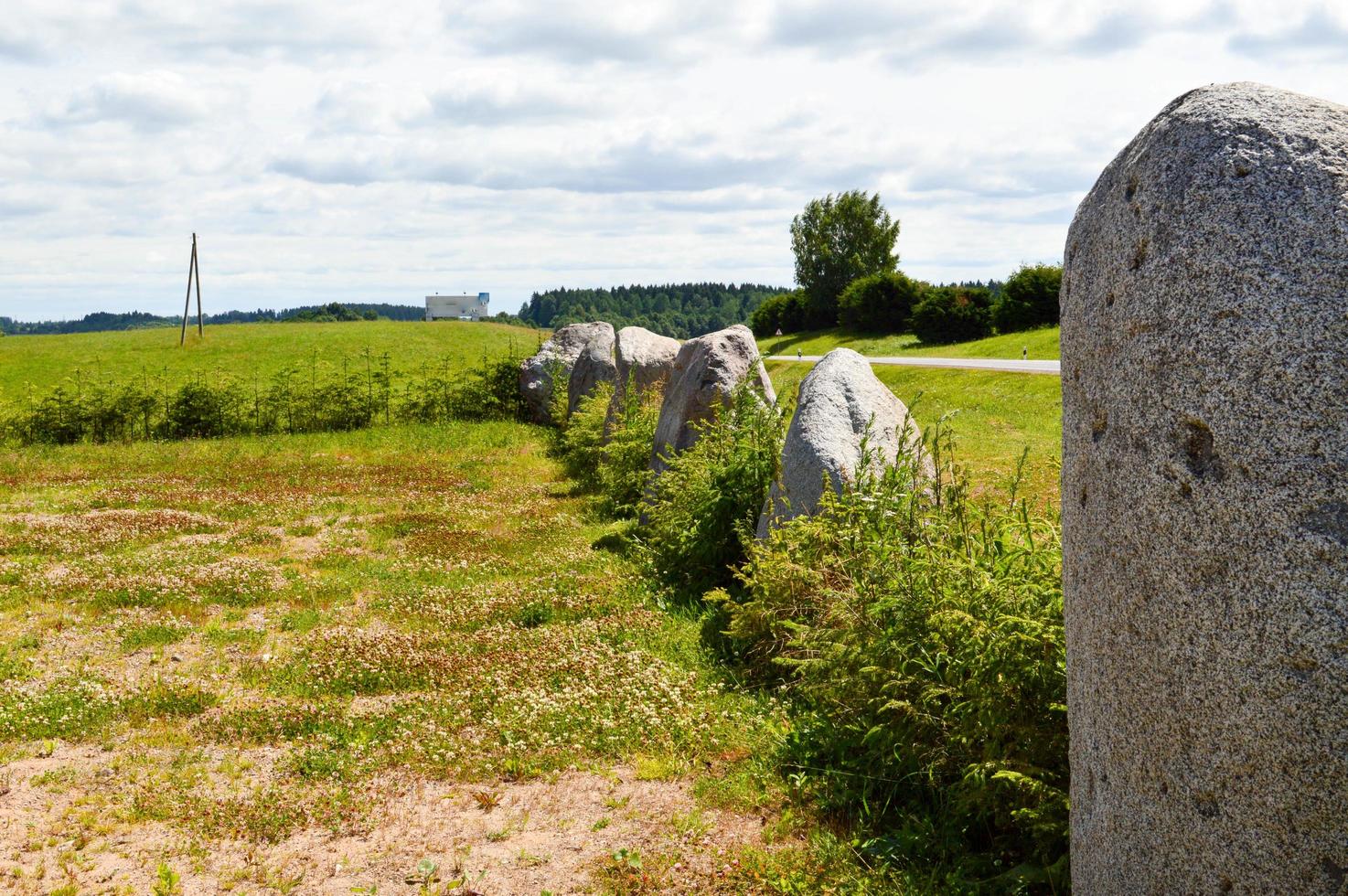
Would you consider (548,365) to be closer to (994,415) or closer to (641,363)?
(641,363)

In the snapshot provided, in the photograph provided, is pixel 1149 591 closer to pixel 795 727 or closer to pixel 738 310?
pixel 795 727

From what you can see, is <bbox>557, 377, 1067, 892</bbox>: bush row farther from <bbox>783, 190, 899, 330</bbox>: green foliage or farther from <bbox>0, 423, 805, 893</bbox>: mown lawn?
<bbox>783, 190, 899, 330</bbox>: green foliage

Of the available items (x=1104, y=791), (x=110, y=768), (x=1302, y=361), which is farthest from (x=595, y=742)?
(x=1302, y=361)

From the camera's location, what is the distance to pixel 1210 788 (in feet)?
9.21

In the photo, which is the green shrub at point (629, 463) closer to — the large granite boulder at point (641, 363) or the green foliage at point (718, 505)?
the large granite boulder at point (641, 363)

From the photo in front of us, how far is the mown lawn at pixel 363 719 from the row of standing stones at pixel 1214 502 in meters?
2.37

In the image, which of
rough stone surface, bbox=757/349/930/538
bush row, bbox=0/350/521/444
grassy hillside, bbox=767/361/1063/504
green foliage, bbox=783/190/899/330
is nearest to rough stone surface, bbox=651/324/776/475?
grassy hillside, bbox=767/361/1063/504

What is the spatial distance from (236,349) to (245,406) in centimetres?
2406

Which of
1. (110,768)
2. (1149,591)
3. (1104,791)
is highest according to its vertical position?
(1149,591)

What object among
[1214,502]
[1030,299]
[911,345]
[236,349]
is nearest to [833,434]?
[1214,502]

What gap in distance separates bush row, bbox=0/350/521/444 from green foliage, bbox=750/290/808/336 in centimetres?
4047

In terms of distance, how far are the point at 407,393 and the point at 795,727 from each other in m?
23.6

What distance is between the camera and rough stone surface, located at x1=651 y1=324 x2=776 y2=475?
12234 millimetres

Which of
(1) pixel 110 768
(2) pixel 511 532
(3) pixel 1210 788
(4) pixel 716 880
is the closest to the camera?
(3) pixel 1210 788
